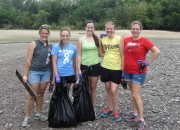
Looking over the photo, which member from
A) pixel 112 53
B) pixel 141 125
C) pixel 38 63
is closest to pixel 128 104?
pixel 141 125

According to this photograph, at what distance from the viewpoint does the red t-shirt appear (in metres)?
6.61

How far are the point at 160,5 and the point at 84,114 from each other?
88.7m

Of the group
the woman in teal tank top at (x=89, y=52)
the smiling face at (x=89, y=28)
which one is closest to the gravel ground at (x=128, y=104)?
the woman in teal tank top at (x=89, y=52)

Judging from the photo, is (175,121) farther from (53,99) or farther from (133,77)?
(53,99)

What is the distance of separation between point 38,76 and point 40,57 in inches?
16.5

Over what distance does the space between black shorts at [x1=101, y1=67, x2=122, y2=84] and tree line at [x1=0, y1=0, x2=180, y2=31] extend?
69720 mm

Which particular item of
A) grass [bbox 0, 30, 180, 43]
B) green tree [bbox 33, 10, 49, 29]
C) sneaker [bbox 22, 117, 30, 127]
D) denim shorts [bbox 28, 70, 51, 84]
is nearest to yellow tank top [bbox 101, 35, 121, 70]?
denim shorts [bbox 28, 70, 51, 84]

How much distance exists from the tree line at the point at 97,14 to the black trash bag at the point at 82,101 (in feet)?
229

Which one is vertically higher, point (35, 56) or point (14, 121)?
point (35, 56)

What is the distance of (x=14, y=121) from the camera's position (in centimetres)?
755

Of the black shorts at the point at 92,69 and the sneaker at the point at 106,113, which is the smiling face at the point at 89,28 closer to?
the black shorts at the point at 92,69

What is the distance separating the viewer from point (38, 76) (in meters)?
7.02

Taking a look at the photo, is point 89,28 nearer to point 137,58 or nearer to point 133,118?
point 137,58

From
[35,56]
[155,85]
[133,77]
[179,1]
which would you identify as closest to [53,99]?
[35,56]
